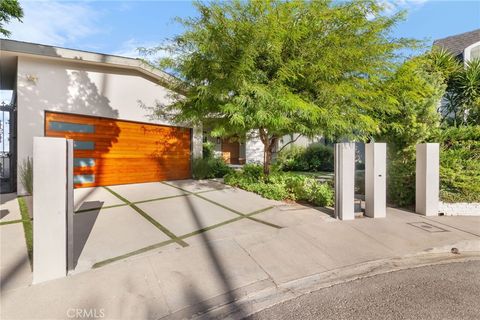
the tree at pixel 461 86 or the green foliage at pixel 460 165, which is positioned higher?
the tree at pixel 461 86

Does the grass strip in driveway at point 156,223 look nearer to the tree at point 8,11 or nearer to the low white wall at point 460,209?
the tree at point 8,11

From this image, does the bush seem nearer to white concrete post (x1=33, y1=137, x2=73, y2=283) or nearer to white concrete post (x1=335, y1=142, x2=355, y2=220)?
white concrete post (x1=335, y1=142, x2=355, y2=220)

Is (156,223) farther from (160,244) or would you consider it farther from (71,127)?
(71,127)

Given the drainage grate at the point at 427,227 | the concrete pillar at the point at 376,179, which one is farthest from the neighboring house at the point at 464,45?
the drainage grate at the point at 427,227

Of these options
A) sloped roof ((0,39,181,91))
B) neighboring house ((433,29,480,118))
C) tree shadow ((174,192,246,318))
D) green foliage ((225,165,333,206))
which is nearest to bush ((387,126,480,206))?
green foliage ((225,165,333,206))

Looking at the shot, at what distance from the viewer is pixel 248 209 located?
19.0 feet

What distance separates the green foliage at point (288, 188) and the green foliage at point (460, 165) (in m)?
2.67

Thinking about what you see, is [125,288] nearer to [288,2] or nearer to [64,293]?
[64,293]

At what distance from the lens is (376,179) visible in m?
5.28

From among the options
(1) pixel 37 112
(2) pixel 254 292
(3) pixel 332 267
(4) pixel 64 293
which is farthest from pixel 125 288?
(1) pixel 37 112

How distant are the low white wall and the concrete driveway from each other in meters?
3.86

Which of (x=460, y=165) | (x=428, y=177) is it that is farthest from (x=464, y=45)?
(x=428, y=177)

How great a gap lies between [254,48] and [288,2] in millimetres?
1513

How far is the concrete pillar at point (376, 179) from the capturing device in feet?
17.2
